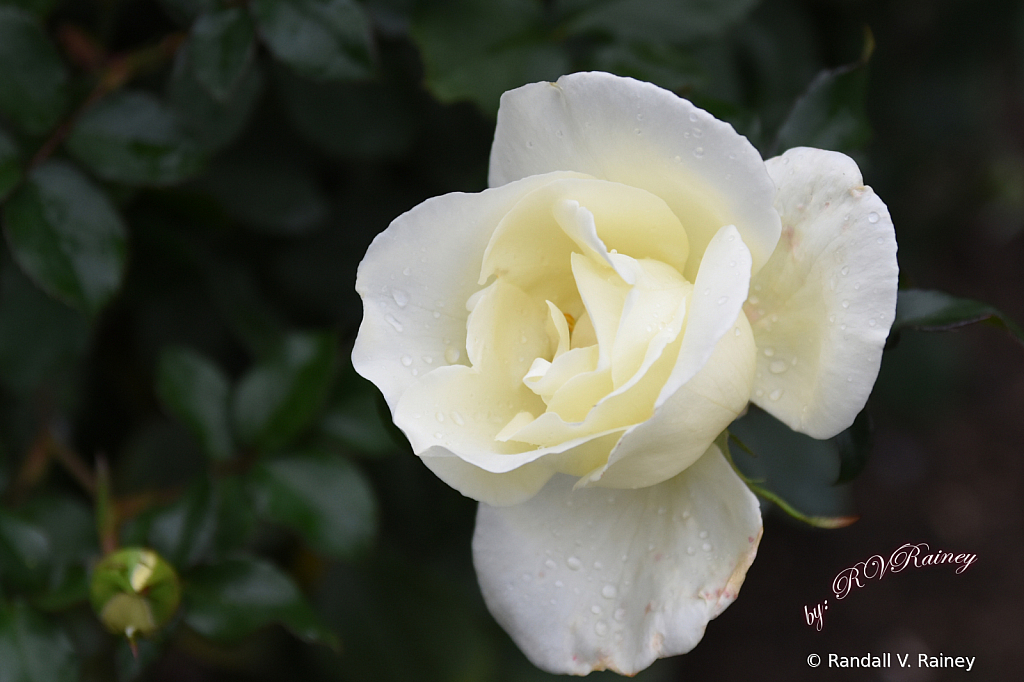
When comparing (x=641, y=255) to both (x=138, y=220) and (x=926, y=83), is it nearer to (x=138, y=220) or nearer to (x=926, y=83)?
(x=138, y=220)

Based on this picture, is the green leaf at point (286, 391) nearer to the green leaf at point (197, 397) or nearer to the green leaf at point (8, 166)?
the green leaf at point (197, 397)

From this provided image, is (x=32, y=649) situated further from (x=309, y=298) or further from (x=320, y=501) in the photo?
(x=309, y=298)

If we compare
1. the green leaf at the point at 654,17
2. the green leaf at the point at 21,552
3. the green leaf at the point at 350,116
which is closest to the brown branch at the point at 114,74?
the green leaf at the point at 350,116

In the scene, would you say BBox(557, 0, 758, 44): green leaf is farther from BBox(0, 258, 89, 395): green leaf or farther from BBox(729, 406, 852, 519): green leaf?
BBox(0, 258, 89, 395): green leaf

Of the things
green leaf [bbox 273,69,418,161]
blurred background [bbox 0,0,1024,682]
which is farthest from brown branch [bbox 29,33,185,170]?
green leaf [bbox 273,69,418,161]

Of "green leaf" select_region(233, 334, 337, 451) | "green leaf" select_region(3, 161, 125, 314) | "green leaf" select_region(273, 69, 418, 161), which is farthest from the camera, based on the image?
"green leaf" select_region(273, 69, 418, 161)

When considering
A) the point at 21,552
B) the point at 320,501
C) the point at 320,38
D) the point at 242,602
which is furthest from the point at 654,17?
the point at 21,552
